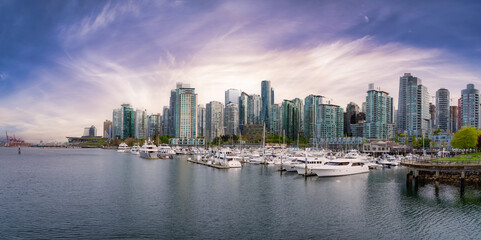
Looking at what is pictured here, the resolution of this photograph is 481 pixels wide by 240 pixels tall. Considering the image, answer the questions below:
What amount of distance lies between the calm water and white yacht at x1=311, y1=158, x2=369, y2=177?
8.15 m

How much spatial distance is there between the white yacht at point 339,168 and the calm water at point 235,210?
26.8 feet

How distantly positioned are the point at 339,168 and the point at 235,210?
40626mm

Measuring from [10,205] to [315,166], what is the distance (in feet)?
186

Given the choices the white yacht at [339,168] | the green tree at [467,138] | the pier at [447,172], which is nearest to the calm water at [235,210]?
the pier at [447,172]

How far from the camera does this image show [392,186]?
205 feet

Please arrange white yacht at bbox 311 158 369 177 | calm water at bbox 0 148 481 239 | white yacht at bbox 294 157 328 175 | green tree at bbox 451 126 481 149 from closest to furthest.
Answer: calm water at bbox 0 148 481 239 < white yacht at bbox 311 158 369 177 < white yacht at bbox 294 157 328 175 < green tree at bbox 451 126 481 149

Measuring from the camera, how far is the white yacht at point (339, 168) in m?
73.5

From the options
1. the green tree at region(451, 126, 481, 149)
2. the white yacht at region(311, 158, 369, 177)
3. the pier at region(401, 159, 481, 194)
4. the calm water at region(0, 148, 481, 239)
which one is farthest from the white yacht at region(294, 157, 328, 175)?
the green tree at region(451, 126, 481, 149)

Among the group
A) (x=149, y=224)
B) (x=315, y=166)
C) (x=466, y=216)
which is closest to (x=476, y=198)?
(x=466, y=216)

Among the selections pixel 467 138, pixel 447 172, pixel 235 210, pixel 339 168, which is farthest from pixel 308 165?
pixel 467 138

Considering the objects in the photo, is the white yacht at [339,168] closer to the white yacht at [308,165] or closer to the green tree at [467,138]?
the white yacht at [308,165]

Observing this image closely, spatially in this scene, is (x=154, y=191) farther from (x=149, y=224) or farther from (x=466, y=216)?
(x=466, y=216)

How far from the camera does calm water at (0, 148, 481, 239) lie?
110ft

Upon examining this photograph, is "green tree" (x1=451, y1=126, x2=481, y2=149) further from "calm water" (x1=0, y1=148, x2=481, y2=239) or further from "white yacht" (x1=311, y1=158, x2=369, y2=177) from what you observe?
"calm water" (x1=0, y1=148, x2=481, y2=239)
